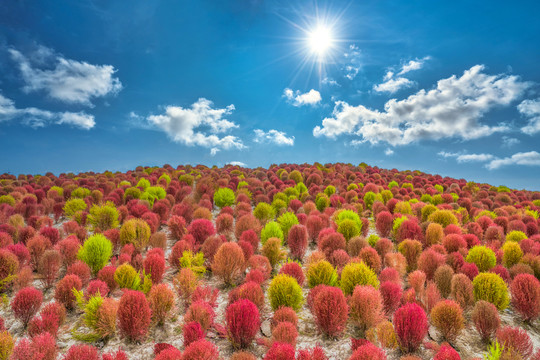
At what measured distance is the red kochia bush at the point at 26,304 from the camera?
5449 millimetres

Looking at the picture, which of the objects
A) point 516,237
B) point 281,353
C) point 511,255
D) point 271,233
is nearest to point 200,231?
point 271,233

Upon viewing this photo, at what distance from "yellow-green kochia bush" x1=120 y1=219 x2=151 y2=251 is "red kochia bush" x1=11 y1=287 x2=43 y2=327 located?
2.83m

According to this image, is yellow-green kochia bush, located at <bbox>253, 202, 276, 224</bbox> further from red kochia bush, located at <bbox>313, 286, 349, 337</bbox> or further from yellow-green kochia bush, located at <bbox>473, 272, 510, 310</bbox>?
yellow-green kochia bush, located at <bbox>473, 272, 510, 310</bbox>

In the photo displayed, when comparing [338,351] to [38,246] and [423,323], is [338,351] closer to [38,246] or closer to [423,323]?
[423,323]

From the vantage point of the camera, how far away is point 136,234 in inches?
335

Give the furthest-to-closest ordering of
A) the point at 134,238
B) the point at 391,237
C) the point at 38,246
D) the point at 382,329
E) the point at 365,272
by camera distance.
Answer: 1. the point at 391,237
2. the point at 134,238
3. the point at 38,246
4. the point at 365,272
5. the point at 382,329

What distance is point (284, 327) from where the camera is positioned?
4680 millimetres

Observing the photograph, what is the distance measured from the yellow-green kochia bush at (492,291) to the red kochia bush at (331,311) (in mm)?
3111

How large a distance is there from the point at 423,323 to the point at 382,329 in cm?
64

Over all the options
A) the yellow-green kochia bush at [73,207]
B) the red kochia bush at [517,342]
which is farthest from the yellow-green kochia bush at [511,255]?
the yellow-green kochia bush at [73,207]

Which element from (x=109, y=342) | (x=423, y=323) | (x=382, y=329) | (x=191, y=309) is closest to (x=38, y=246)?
(x=109, y=342)

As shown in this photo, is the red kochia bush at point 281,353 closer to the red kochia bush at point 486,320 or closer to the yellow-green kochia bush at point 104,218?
the red kochia bush at point 486,320

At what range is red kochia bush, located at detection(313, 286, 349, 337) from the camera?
5012mm

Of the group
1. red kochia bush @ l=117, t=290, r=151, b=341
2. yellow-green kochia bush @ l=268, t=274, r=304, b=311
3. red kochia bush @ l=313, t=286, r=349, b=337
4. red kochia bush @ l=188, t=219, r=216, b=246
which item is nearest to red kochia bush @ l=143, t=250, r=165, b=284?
red kochia bush @ l=117, t=290, r=151, b=341
